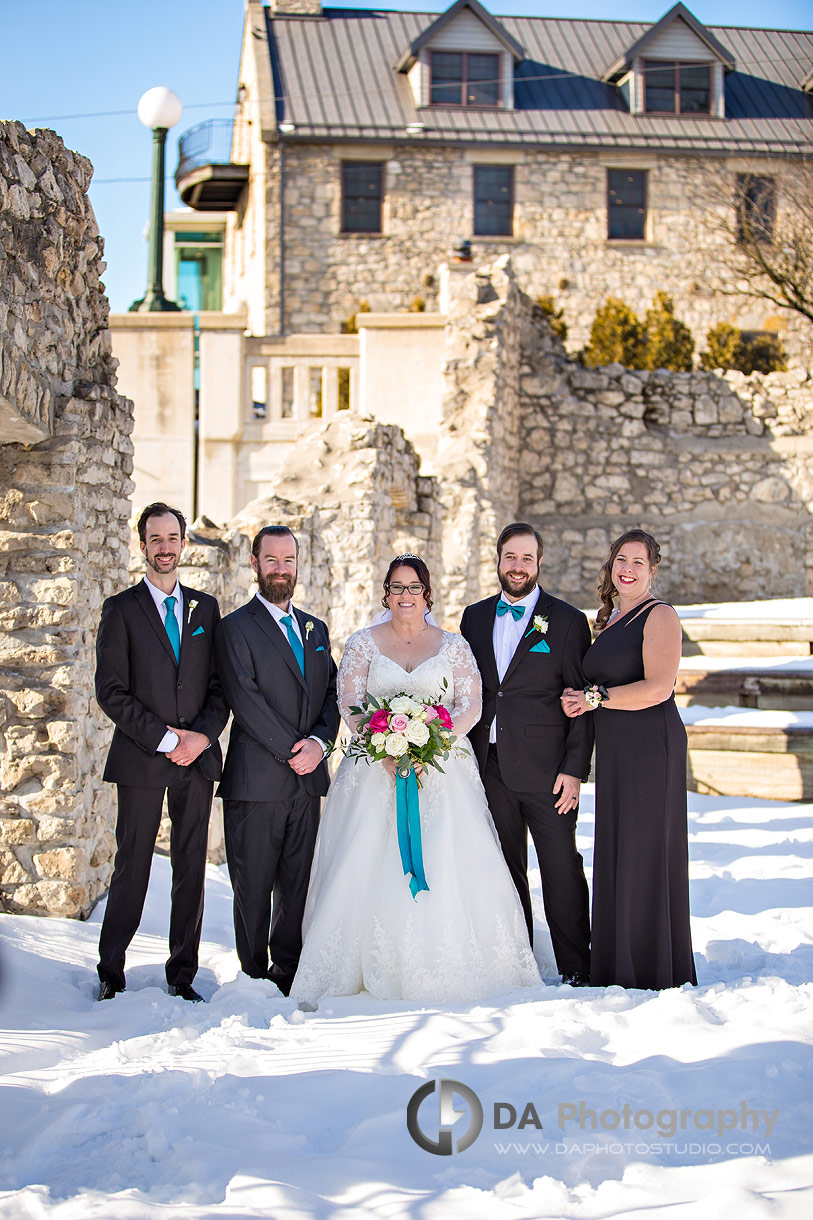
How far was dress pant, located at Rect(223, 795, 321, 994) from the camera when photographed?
13.7ft

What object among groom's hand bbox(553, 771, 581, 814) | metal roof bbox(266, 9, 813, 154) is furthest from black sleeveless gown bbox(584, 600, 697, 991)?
metal roof bbox(266, 9, 813, 154)

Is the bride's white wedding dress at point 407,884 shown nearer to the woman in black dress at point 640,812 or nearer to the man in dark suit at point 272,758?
the man in dark suit at point 272,758

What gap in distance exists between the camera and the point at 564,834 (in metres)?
4.30

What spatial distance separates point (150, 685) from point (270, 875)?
859 mm

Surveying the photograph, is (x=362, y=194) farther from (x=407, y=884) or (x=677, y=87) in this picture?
(x=407, y=884)

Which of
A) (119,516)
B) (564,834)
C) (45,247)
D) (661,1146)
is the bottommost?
(661,1146)

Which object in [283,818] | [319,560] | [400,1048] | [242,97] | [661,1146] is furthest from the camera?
[242,97]

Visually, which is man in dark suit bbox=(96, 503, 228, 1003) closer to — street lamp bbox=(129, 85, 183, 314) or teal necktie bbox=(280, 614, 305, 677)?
teal necktie bbox=(280, 614, 305, 677)

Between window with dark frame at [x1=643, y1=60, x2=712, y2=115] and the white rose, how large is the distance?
20987 millimetres

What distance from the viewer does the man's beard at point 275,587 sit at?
427cm

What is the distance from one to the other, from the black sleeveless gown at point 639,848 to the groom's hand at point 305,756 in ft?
3.50

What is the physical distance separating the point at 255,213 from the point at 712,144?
8868 mm

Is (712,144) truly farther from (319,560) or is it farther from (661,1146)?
(661,1146)

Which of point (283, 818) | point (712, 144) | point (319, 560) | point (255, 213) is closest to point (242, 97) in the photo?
point (255, 213)
